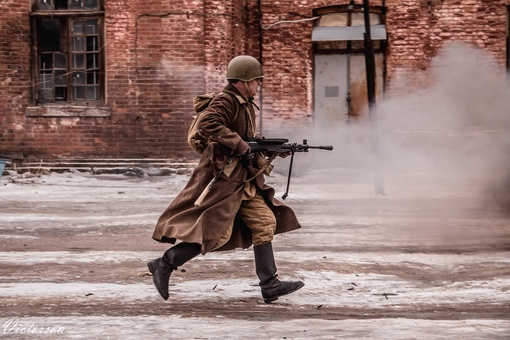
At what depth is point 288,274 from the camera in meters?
7.29

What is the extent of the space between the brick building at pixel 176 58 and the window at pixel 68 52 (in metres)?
0.02

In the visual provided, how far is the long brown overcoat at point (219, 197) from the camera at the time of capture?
6062 mm

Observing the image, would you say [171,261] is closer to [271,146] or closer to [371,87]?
[271,146]

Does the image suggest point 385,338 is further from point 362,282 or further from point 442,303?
point 362,282

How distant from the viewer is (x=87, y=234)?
970 centimetres

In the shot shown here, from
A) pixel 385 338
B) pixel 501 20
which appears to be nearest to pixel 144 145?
pixel 501 20

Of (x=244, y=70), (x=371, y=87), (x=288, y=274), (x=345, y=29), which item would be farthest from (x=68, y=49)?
(x=244, y=70)

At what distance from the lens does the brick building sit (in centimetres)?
1536

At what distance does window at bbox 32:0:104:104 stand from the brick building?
0.06 ft

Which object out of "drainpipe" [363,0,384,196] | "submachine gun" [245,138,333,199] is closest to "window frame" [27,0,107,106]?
"drainpipe" [363,0,384,196]

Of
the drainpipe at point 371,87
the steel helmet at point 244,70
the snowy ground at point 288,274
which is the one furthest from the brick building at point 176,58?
the steel helmet at point 244,70

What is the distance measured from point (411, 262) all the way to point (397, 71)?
887 centimetres

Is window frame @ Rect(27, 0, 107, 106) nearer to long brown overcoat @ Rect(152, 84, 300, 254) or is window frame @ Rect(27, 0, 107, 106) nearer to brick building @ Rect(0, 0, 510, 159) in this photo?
brick building @ Rect(0, 0, 510, 159)

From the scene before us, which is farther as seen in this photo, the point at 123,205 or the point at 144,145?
the point at 144,145
